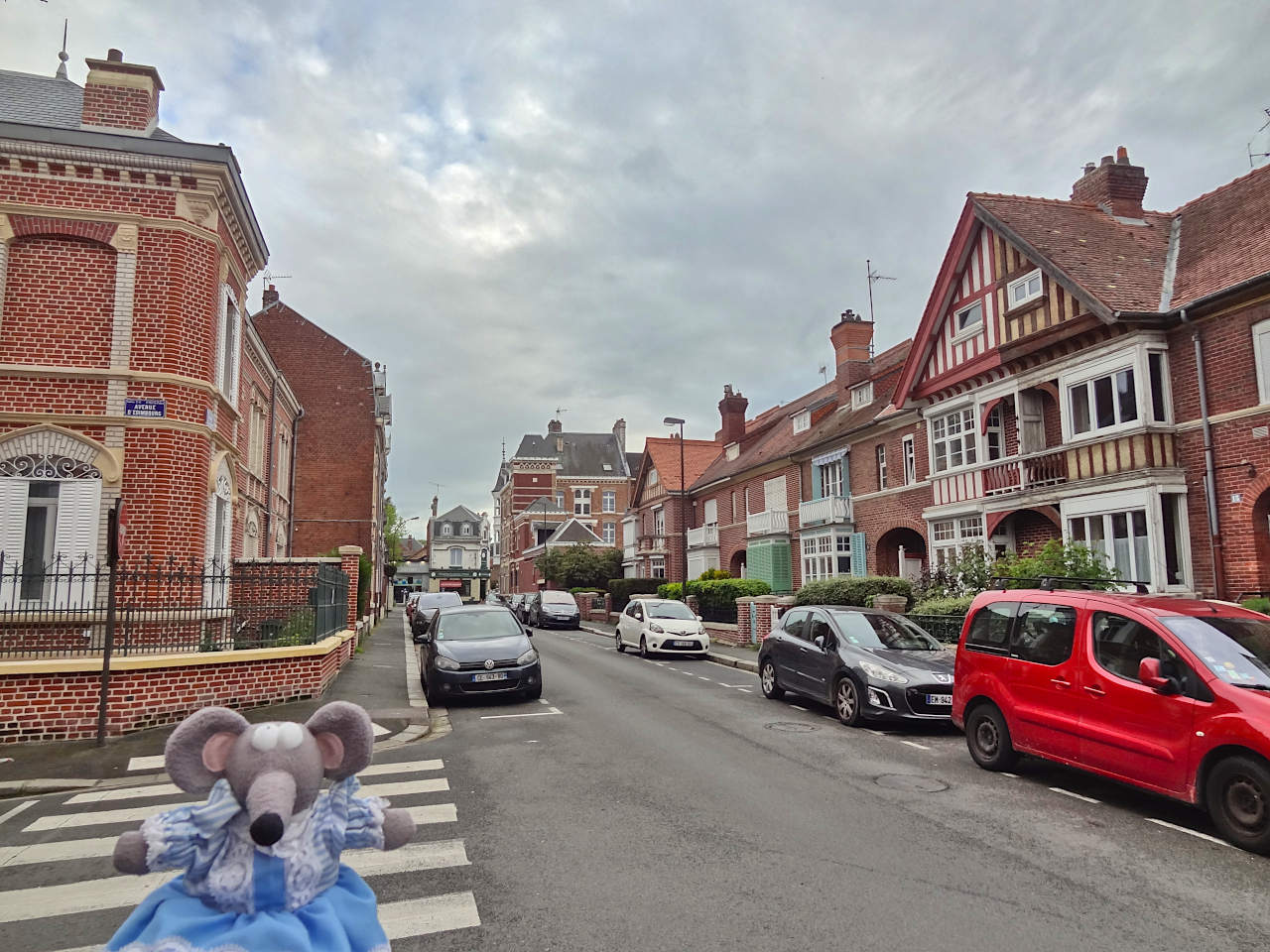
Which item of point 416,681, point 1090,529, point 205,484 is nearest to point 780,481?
point 1090,529

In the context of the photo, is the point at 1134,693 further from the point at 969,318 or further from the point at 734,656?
the point at 969,318

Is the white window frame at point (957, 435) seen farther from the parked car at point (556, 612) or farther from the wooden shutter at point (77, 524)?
the parked car at point (556, 612)

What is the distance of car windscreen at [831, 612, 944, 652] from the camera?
1155 cm

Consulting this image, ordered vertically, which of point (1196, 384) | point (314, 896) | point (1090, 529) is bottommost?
point (314, 896)

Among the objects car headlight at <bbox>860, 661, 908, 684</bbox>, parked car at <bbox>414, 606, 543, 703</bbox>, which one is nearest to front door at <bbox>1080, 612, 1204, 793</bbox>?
car headlight at <bbox>860, 661, 908, 684</bbox>

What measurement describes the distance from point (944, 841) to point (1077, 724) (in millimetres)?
2105

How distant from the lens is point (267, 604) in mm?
11883

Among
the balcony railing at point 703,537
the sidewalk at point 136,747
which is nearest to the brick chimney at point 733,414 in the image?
the balcony railing at point 703,537

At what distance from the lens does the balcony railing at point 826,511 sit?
26.8m

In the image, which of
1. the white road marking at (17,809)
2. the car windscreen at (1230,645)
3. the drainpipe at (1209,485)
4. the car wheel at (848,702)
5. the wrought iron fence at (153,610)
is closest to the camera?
the car windscreen at (1230,645)

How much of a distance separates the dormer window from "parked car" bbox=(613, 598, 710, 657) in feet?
33.2

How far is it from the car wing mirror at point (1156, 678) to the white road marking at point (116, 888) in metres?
5.23

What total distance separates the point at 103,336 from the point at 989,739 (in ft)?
43.0

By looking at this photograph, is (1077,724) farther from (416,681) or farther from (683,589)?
(683,589)
